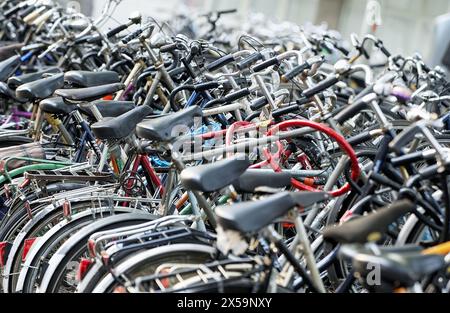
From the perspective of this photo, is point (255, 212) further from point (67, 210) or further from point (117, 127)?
point (67, 210)

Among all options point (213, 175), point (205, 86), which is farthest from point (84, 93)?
point (213, 175)

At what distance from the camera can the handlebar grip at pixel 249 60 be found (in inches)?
160

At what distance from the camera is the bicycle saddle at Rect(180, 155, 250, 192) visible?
254 centimetres

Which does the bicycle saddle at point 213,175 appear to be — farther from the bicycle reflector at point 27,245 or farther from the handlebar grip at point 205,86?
the handlebar grip at point 205,86

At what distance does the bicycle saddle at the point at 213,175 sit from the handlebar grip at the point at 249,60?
4.74ft

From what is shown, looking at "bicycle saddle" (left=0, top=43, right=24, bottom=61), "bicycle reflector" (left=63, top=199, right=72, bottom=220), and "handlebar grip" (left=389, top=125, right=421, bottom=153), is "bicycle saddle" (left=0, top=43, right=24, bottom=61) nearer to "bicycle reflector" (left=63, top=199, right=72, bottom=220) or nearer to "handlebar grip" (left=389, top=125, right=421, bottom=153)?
"bicycle reflector" (left=63, top=199, right=72, bottom=220)

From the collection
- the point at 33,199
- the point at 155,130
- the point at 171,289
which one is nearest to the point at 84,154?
the point at 33,199

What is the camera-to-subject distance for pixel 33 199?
367 cm

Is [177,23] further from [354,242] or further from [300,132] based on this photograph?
[354,242]

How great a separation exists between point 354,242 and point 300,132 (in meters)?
1.10

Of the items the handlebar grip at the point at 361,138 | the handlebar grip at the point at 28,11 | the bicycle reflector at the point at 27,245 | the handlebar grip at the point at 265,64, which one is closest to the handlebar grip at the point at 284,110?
the handlebar grip at the point at 265,64

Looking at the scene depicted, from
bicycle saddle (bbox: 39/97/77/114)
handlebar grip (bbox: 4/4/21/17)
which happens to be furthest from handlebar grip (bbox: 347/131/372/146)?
handlebar grip (bbox: 4/4/21/17)

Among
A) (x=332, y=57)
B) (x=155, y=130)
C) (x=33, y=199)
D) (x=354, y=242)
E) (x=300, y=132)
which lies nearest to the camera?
(x=354, y=242)

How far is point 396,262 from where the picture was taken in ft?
6.38
